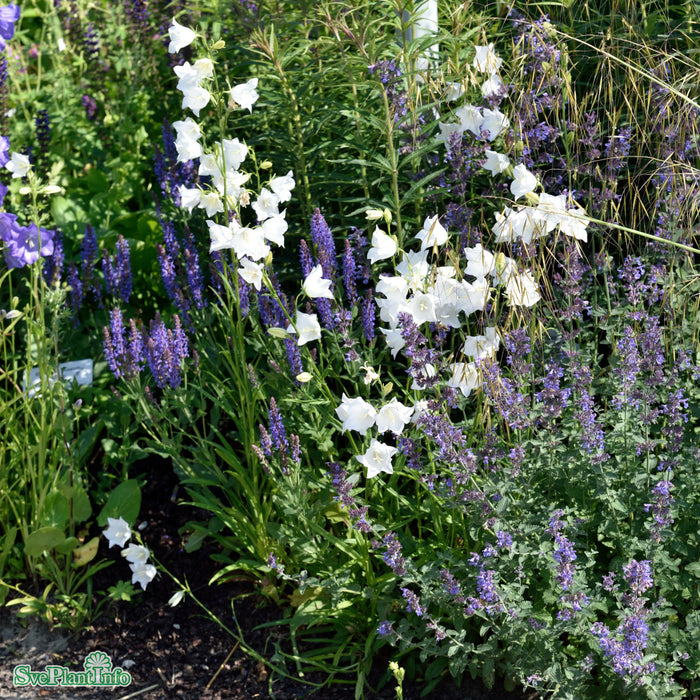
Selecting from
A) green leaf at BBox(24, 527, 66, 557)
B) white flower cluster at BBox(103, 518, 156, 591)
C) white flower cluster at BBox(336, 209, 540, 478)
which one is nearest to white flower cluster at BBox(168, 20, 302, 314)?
white flower cluster at BBox(336, 209, 540, 478)

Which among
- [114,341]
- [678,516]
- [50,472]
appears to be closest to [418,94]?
[114,341]

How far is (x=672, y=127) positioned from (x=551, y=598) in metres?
1.41

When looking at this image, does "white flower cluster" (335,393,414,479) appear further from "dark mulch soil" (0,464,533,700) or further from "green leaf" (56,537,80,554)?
"green leaf" (56,537,80,554)

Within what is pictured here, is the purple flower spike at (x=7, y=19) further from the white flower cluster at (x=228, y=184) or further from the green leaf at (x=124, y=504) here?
the green leaf at (x=124, y=504)

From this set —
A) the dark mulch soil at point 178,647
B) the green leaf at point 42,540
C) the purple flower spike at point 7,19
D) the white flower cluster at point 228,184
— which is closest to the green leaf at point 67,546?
the green leaf at point 42,540

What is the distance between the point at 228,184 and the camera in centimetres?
261

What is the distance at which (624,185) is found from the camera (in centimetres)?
333

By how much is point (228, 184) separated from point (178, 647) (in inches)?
58.7

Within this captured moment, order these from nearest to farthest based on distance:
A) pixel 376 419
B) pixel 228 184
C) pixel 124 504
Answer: pixel 376 419 < pixel 228 184 < pixel 124 504

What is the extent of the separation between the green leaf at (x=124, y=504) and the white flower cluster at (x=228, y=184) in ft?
3.33

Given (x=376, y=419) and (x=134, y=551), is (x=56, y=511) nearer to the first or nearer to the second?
(x=134, y=551)

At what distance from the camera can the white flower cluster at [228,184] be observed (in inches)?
97.1

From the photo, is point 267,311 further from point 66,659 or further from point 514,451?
point 66,659

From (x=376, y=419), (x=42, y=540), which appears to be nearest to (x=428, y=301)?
(x=376, y=419)
